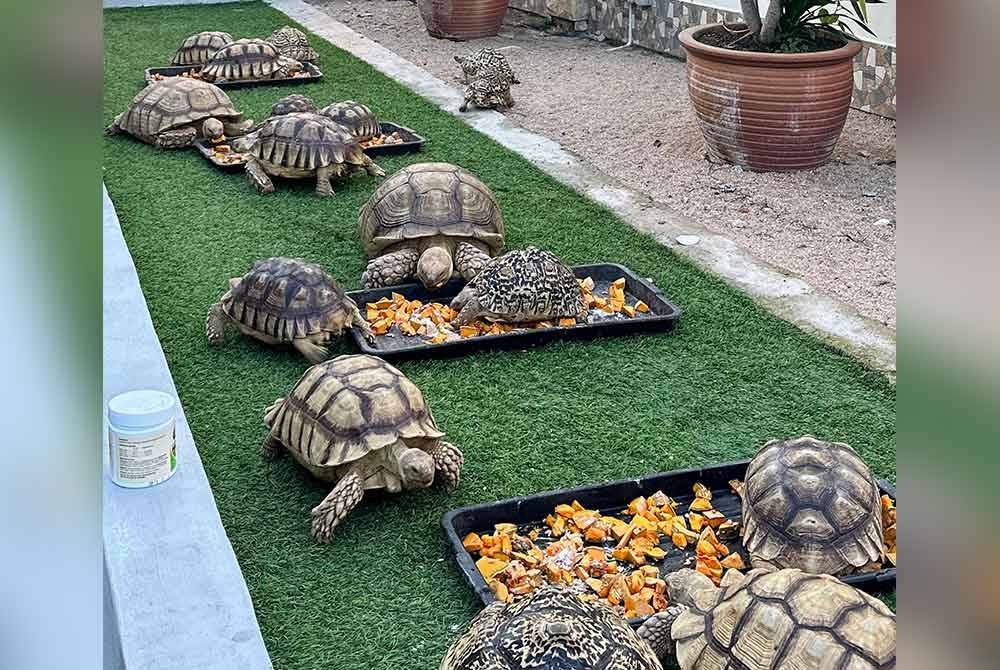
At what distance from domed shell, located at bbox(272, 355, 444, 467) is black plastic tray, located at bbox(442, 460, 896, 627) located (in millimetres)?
296

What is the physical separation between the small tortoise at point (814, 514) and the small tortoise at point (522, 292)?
1.73 m

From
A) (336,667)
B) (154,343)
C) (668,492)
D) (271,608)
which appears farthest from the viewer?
(154,343)

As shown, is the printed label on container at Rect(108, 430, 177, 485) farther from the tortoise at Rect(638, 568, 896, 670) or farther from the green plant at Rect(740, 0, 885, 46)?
the green plant at Rect(740, 0, 885, 46)

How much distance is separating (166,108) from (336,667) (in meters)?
5.63

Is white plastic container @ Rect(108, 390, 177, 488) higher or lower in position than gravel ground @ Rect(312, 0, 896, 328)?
higher

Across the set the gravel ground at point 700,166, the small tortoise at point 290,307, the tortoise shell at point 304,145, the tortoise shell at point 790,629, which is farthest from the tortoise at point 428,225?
the tortoise shell at point 790,629

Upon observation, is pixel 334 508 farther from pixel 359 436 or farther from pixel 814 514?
pixel 814 514

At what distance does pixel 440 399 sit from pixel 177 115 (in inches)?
167

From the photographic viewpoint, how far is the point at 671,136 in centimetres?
796

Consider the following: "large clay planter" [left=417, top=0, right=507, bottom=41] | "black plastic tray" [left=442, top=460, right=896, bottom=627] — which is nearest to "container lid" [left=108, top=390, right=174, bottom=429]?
"black plastic tray" [left=442, top=460, right=896, bottom=627]

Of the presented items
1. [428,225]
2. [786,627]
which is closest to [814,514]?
[786,627]

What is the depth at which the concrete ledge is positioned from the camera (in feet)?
8.66
